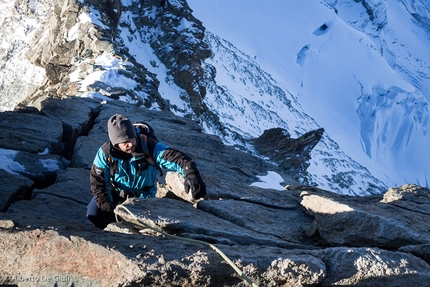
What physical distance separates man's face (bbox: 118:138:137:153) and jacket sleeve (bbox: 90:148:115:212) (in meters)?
0.27

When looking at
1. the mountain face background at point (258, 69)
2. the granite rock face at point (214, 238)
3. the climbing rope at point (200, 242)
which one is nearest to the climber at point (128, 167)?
the granite rock face at point (214, 238)

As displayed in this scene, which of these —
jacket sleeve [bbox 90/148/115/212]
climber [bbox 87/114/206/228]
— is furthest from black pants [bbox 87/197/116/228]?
jacket sleeve [bbox 90/148/115/212]

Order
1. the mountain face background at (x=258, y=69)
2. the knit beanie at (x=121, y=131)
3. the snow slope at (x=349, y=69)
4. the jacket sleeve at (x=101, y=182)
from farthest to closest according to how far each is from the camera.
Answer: the snow slope at (x=349, y=69) < the mountain face background at (x=258, y=69) < the jacket sleeve at (x=101, y=182) < the knit beanie at (x=121, y=131)

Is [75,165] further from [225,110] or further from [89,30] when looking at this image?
[225,110]

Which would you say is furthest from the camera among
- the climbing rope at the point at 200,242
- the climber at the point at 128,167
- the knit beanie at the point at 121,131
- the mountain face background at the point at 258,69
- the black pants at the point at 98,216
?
the mountain face background at the point at 258,69

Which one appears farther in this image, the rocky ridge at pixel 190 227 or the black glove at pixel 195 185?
the black glove at pixel 195 185

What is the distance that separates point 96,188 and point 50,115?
19.0 ft

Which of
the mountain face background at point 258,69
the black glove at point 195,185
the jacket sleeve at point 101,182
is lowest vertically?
the jacket sleeve at point 101,182

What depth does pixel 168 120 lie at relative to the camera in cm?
1313

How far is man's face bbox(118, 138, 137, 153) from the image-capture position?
4472 millimetres

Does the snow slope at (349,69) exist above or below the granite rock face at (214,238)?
above

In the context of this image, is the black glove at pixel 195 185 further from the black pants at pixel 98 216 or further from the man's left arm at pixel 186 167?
the black pants at pixel 98 216

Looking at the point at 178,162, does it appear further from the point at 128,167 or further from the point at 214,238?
the point at 214,238

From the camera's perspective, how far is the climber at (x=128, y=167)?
14.7ft
